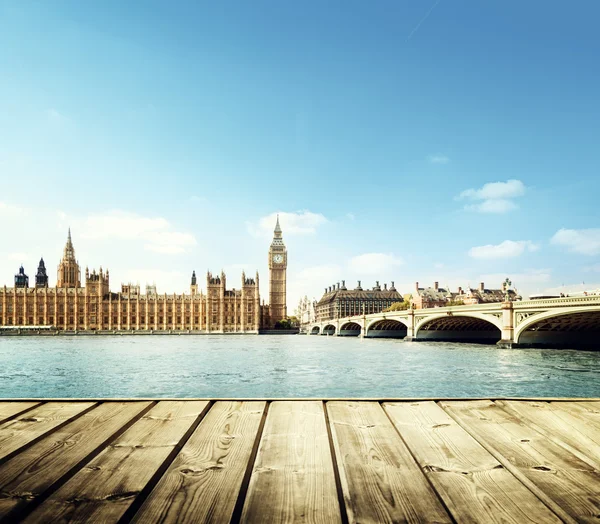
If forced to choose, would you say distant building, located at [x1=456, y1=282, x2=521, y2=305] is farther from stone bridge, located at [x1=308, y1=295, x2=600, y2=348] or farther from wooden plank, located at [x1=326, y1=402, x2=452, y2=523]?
wooden plank, located at [x1=326, y1=402, x2=452, y2=523]

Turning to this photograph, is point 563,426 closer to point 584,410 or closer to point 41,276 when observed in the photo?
point 584,410

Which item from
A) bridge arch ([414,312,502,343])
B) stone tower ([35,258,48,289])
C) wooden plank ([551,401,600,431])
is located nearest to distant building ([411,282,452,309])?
bridge arch ([414,312,502,343])

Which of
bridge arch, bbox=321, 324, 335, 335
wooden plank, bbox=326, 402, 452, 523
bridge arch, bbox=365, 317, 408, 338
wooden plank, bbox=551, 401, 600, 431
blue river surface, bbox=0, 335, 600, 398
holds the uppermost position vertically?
wooden plank, bbox=326, 402, 452, 523

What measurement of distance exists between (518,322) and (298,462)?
122ft

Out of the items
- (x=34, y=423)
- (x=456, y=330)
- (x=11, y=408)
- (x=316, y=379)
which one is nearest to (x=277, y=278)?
(x=456, y=330)

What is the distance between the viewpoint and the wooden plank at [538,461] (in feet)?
5.44

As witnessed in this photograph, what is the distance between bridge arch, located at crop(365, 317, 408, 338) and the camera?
65.9m

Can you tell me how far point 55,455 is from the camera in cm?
211

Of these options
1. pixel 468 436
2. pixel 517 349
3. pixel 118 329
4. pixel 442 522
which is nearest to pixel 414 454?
pixel 468 436

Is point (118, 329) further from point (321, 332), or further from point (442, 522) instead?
point (442, 522)

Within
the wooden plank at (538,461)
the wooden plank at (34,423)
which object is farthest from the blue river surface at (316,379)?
the wooden plank at (34,423)

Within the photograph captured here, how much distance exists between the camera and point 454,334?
179ft

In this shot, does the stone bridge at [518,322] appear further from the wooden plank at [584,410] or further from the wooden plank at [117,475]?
the wooden plank at [117,475]

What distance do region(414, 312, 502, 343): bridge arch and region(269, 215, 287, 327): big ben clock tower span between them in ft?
247
